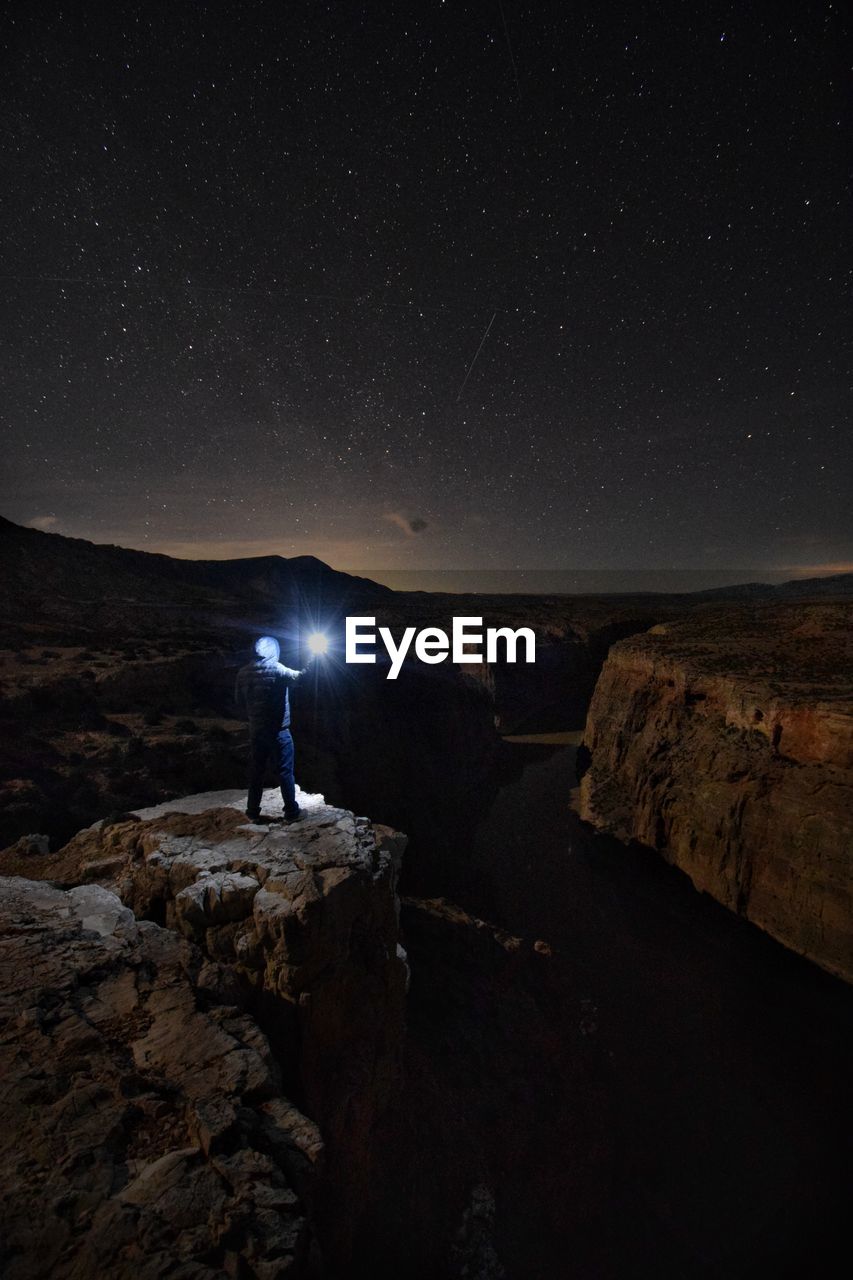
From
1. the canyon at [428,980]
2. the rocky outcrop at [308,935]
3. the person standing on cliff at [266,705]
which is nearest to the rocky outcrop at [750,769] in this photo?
the canyon at [428,980]

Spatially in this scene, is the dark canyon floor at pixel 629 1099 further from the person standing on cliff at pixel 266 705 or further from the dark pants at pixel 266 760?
the person standing on cliff at pixel 266 705

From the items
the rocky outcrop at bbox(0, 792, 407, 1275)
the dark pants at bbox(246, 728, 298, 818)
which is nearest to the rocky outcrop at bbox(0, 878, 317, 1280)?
the rocky outcrop at bbox(0, 792, 407, 1275)

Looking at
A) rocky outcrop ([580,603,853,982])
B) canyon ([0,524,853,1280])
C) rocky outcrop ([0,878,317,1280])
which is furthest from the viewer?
rocky outcrop ([580,603,853,982])

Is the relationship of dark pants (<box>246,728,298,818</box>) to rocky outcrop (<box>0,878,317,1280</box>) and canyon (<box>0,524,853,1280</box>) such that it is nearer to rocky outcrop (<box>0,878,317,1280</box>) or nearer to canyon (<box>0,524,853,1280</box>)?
A: canyon (<box>0,524,853,1280</box>)

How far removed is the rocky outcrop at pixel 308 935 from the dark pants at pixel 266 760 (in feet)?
1.08

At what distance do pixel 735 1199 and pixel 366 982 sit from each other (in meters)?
7.63

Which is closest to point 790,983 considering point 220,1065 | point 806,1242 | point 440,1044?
point 806,1242

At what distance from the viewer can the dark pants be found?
652 cm

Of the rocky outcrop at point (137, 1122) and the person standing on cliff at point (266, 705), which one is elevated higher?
the person standing on cliff at point (266, 705)

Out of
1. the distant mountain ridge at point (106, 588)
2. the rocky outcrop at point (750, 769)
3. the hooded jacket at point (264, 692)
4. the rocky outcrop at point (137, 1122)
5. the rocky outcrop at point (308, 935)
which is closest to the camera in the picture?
the rocky outcrop at point (137, 1122)

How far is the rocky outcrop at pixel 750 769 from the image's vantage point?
1215cm

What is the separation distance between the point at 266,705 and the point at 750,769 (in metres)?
14.2

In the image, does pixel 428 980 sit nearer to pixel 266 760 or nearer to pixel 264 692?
pixel 266 760

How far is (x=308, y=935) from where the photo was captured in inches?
206
